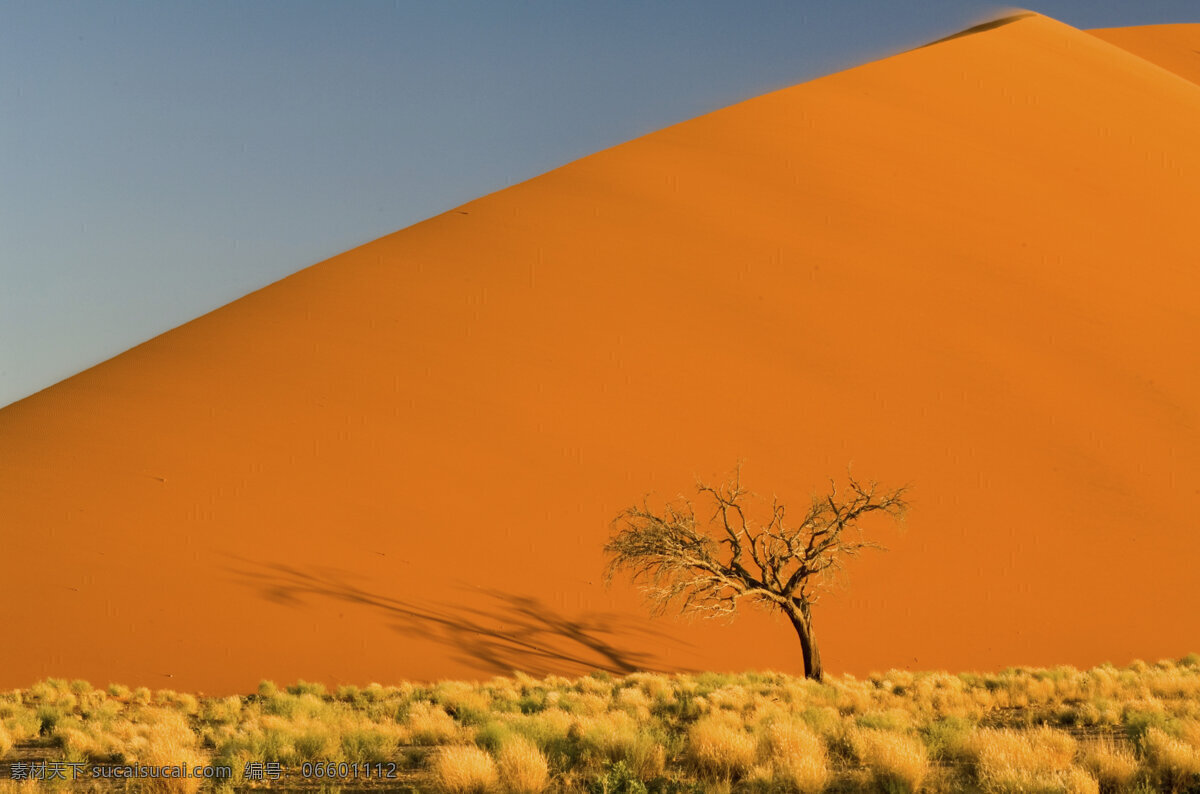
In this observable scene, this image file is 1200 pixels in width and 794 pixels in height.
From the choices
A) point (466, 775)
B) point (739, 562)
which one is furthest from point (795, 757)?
point (739, 562)

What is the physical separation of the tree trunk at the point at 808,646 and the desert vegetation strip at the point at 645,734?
0.62 m

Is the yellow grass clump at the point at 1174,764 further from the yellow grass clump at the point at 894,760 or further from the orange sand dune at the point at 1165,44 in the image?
the orange sand dune at the point at 1165,44

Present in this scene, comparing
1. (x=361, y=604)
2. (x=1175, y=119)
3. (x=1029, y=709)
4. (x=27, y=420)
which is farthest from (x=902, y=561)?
(x=1175, y=119)

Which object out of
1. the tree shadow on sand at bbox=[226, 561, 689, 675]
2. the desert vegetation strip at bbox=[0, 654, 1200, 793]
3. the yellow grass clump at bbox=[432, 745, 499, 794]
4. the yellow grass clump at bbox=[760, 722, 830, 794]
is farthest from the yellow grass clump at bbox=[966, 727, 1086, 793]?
the tree shadow on sand at bbox=[226, 561, 689, 675]

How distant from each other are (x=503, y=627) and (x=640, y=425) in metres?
6.75

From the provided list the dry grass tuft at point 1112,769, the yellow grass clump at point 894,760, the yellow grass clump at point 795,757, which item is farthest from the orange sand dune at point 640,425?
the dry grass tuft at point 1112,769

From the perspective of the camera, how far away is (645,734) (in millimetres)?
8055

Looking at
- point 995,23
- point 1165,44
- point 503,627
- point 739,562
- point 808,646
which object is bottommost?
point 808,646

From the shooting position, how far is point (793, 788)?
6.67 m

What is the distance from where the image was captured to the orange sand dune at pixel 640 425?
646 inches

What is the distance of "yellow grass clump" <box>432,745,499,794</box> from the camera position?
6465 mm

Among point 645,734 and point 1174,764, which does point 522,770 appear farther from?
point 1174,764

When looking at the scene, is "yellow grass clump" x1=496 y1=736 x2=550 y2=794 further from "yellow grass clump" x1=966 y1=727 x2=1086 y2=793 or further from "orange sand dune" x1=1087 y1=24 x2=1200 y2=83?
"orange sand dune" x1=1087 y1=24 x2=1200 y2=83

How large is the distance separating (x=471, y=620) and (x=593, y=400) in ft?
24.1
